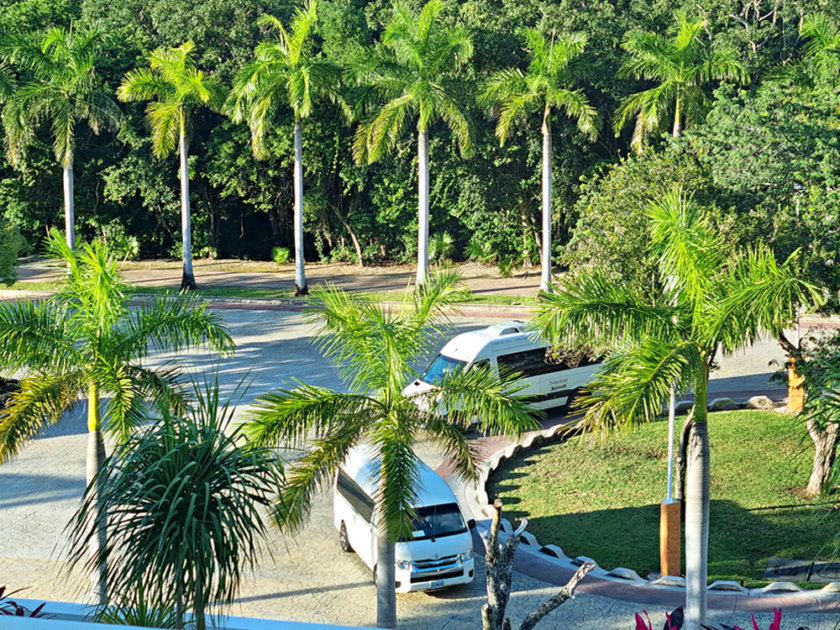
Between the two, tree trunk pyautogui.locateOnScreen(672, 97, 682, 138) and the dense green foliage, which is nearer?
tree trunk pyautogui.locateOnScreen(672, 97, 682, 138)

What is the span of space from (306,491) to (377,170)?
31.1 m

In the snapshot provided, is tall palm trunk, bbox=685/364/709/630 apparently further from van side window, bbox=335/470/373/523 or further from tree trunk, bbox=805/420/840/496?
tree trunk, bbox=805/420/840/496

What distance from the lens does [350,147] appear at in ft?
135

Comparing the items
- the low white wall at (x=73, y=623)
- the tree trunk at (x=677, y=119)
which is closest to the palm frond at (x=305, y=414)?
the low white wall at (x=73, y=623)

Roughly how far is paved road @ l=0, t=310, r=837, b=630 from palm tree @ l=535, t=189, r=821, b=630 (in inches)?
91.4

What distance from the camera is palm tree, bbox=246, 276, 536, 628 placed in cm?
1081

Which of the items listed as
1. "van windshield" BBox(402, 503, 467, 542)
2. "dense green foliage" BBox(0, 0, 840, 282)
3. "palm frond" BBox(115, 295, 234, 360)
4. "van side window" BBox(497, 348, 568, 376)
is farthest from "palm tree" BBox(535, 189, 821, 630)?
"dense green foliage" BBox(0, 0, 840, 282)

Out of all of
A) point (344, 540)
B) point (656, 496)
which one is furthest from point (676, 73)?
point (344, 540)

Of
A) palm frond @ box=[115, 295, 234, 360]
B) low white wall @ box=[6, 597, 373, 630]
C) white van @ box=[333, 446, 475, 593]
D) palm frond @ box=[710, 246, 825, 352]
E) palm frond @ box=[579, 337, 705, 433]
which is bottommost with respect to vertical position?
white van @ box=[333, 446, 475, 593]

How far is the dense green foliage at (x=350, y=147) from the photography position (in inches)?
1426

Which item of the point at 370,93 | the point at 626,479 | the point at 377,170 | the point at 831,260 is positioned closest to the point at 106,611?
the point at 626,479

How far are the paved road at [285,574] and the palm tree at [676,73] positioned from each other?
17429 mm

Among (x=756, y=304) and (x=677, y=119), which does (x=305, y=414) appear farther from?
(x=677, y=119)

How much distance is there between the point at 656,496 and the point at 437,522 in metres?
4.73
